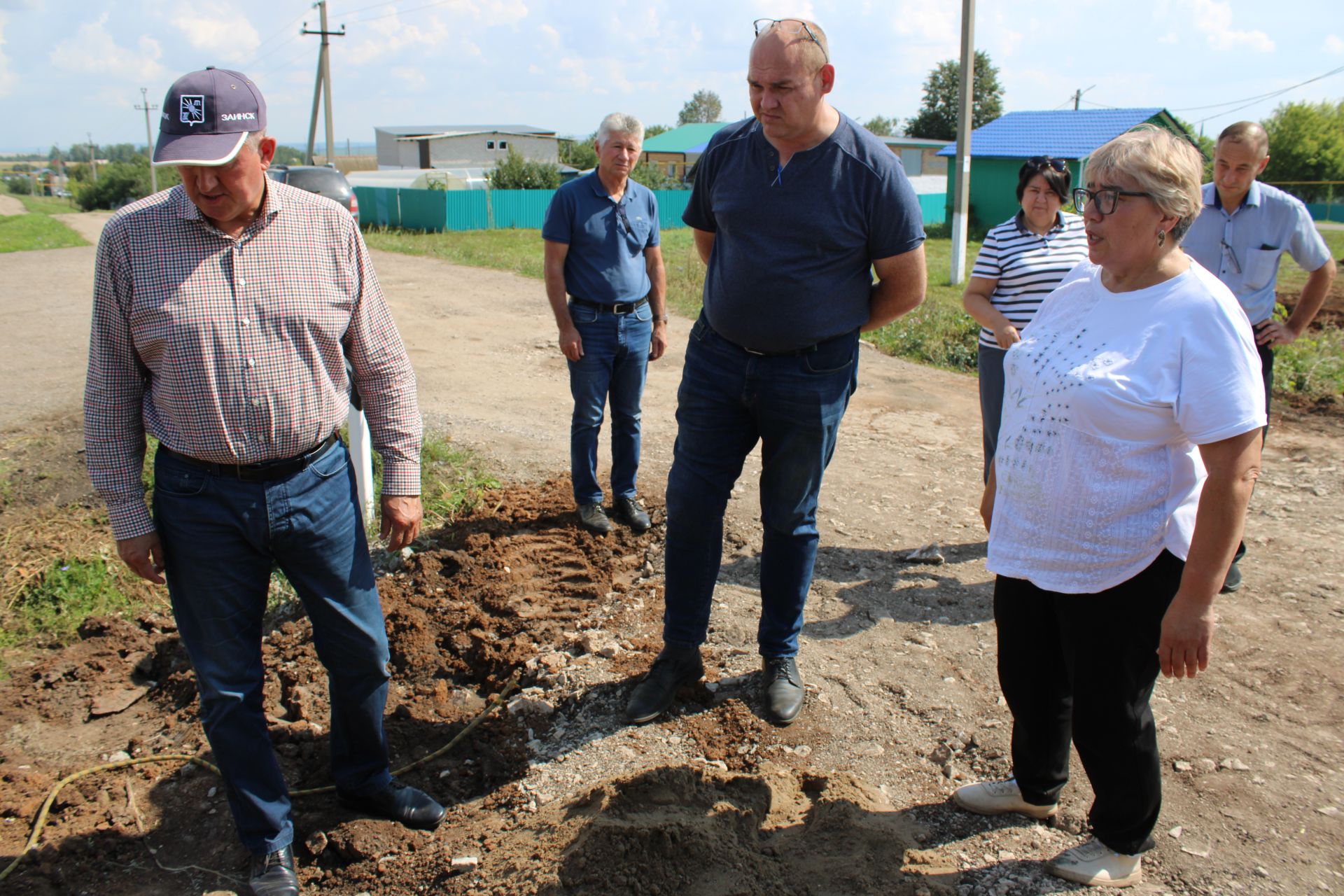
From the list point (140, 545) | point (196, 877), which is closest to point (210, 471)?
point (140, 545)

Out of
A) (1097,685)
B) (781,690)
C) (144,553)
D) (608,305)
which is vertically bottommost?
(781,690)

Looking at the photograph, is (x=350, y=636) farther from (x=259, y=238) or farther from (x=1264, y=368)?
(x=1264, y=368)

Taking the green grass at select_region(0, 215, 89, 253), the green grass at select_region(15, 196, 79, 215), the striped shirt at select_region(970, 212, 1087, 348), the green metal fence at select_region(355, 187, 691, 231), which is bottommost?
the striped shirt at select_region(970, 212, 1087, 348)

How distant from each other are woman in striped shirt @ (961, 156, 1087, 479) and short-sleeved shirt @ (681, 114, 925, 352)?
50.5 inches

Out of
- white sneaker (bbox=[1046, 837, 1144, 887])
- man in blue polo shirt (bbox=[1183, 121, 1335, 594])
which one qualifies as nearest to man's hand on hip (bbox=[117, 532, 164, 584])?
white sneaker (bbox=[1046, 837, 1144, 887])

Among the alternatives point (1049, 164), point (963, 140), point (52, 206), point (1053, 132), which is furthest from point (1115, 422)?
point (52, 206)

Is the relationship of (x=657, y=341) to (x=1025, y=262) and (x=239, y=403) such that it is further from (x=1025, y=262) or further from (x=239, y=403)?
(x=239, y=403)

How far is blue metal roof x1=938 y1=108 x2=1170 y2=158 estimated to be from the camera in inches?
1126

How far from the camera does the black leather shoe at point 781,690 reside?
3.28 metres

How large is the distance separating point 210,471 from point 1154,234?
2366 mm

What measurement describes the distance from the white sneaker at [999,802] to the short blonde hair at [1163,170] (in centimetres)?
167

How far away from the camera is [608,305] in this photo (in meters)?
4.81

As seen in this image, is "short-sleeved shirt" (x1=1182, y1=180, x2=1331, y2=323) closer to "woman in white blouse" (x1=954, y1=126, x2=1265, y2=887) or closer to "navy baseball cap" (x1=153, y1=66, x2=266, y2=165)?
"woman in white blouse" (x1=954, y1=126, x2=1265, y2=887)

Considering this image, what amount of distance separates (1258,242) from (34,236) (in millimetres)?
27283
